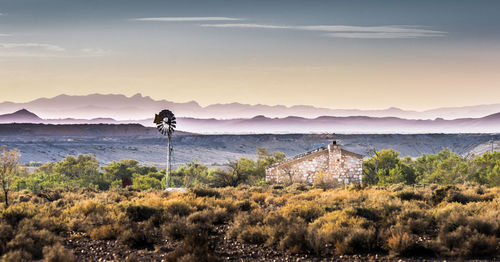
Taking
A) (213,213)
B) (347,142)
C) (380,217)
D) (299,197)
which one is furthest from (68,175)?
(347,142)

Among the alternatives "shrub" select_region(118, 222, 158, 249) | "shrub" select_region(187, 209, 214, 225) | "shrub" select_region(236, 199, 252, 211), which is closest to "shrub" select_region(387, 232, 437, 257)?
"shrub" select_region(187, 209, 214, 225)

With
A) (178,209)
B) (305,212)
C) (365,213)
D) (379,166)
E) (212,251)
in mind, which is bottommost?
(379,166)

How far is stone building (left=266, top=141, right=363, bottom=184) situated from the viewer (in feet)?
123

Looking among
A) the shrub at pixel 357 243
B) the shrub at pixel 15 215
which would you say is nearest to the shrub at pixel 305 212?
the shrub at pixel 357 243

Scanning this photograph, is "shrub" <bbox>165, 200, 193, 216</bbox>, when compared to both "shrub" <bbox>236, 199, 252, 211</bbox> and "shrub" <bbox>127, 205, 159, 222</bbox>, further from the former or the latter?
"shrub" <bbox>236, 199, 252, 211</bbox>

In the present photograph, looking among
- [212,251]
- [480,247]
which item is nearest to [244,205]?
[212,251]

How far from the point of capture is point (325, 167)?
125ft

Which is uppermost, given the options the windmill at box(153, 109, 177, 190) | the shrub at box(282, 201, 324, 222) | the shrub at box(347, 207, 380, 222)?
the windmill at box(153, 109, 177, 190)

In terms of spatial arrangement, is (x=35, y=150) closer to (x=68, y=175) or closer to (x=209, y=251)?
(x=68, y=175)

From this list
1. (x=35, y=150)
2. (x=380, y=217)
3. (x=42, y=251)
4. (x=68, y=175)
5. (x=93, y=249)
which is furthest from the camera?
(x=35, y=150)

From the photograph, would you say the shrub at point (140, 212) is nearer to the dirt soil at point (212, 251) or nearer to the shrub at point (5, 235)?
the dirt soil at point (212, 251)

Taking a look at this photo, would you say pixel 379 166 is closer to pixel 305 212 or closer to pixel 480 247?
pixel 305 212

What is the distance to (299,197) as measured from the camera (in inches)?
874

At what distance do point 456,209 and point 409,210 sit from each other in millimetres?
1438
